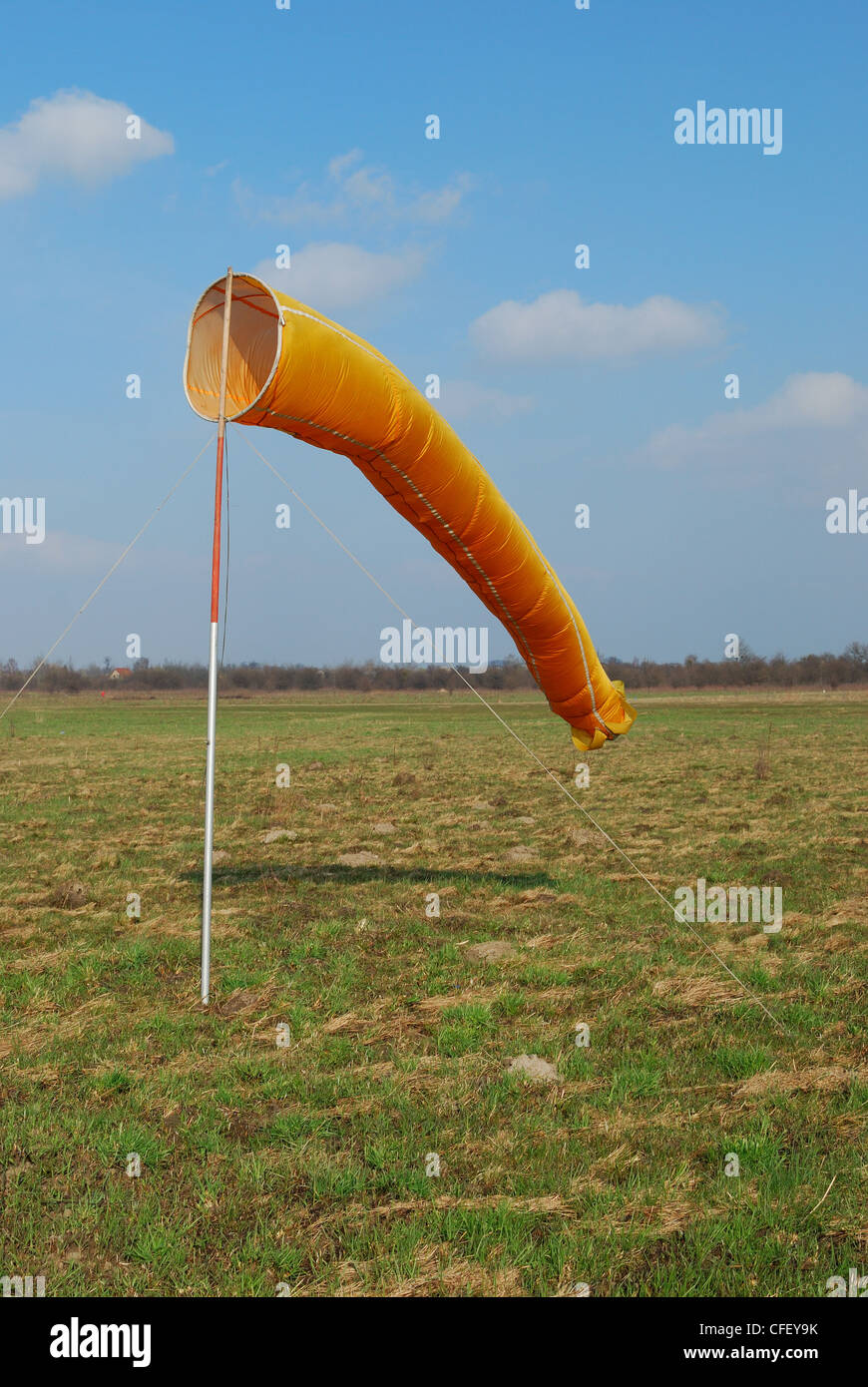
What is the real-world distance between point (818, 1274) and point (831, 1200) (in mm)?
660

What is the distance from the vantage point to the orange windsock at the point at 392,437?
771cm

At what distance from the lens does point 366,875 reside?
12.8m

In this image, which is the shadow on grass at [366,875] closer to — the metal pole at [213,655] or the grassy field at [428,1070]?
the grassy field at [428,1070]

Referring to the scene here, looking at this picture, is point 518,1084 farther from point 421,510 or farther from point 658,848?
point 658,848

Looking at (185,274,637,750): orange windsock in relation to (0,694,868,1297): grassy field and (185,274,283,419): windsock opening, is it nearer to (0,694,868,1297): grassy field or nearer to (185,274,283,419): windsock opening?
(185,274,283,419): windsock opening

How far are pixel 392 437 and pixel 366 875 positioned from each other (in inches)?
259

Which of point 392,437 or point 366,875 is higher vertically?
point 392,437

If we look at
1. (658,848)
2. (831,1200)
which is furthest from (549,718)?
(831,1200)

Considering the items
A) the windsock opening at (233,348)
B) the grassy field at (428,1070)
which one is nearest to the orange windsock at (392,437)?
the windsock opening at (233,348)

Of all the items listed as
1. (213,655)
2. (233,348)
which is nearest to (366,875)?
(213,655)

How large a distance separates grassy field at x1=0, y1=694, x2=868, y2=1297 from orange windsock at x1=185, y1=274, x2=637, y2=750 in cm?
325

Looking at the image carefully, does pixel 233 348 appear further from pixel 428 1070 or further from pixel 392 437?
pixel 428 1070

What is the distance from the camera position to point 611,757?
31250 mm

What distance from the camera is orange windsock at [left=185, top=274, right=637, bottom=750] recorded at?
7.71 metres
